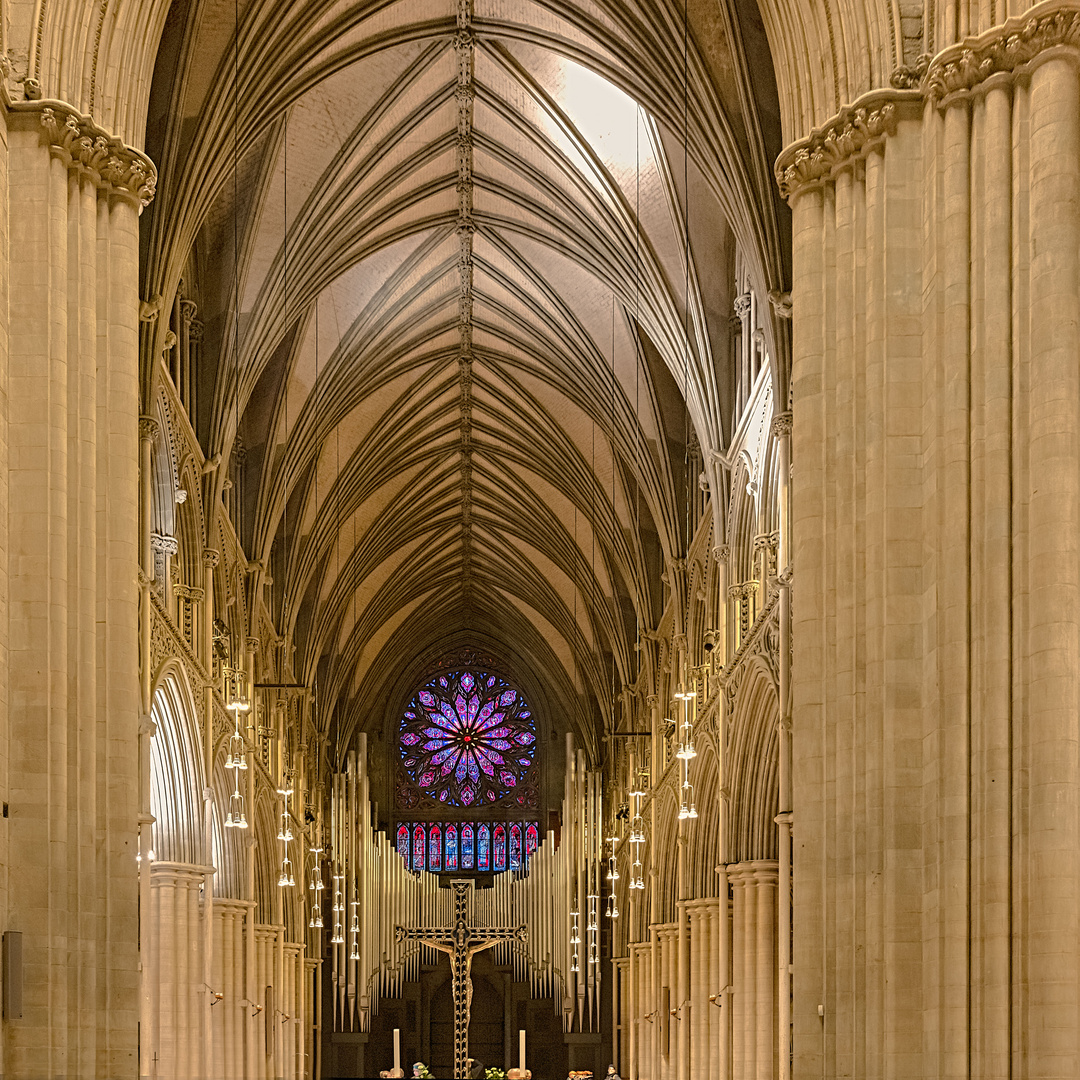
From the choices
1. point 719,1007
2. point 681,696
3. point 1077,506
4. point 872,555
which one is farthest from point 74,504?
point 719,1007

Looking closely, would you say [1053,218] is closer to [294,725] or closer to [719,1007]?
[719,1007]

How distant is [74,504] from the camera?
44.8ft

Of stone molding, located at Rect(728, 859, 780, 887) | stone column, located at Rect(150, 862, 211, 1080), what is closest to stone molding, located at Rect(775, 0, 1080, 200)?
stone molding, located at Rect(728, 859, 780, 887)

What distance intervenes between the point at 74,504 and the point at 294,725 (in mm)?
26500

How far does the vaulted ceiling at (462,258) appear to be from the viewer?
2180 centimetres

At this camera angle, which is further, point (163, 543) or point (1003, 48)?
point (163, 543)

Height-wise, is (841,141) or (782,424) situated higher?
(841,141)

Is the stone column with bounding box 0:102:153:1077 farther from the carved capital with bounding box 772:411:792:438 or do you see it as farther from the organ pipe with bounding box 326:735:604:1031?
the organ pipe with bounding box 326:735:604:1031

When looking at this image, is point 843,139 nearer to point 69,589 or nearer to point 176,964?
point 69,589

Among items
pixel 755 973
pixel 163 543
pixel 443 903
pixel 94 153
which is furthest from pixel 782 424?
pixel 443 903

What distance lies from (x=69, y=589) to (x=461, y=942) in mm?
31569

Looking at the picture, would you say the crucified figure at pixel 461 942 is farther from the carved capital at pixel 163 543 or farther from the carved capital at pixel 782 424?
the carved capital at pixel 782 424

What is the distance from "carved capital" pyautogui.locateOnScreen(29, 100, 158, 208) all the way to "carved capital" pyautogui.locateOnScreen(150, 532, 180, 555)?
1115 cm

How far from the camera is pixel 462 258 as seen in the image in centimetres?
3109
